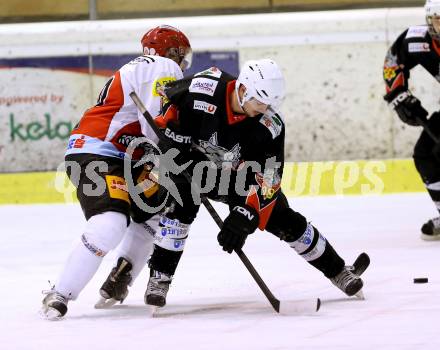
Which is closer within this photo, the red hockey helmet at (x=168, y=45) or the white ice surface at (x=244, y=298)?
the white ice surface at (x=244, y=298)

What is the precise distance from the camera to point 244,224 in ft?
12.6

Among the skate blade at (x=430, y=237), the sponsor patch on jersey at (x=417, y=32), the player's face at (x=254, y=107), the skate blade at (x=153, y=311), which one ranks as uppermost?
the player's face at (x=254, y=107)

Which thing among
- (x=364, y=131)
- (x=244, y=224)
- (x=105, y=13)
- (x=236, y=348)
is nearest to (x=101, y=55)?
(x=105, y=13)

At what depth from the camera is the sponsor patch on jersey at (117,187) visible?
401cm

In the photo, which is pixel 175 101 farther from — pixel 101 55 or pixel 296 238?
pixel 101 55

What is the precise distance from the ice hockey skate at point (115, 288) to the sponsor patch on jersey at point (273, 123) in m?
0.83

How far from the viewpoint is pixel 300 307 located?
3.88 meters

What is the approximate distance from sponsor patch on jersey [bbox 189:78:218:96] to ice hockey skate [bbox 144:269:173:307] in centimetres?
67

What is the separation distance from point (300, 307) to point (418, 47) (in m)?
2.54

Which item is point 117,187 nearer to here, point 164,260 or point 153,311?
point 164,260

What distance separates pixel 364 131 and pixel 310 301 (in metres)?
4.65

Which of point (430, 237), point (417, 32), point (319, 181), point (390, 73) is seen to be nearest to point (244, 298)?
point (430, 237)

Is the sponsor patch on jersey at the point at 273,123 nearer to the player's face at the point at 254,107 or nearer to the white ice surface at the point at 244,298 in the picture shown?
the player's face at the point at 254,107

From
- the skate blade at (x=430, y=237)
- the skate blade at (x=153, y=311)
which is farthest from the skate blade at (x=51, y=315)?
the skate blade at (x=430, y=237)
